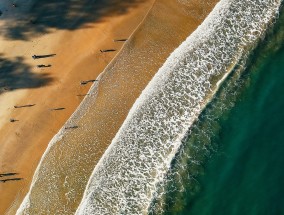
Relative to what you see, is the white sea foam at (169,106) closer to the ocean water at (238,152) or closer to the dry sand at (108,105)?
the dry sand at (108,105)

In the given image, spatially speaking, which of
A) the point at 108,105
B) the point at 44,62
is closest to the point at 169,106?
the point at 108,105

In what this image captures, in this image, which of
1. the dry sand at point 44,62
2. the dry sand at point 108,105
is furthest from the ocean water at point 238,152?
the dry sand at point 44,62

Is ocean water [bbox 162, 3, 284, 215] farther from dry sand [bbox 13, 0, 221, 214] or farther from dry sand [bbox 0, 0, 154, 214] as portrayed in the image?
dry sand [bbox 0, 0, 154, 214]

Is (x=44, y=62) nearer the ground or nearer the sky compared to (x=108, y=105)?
nearer the sky

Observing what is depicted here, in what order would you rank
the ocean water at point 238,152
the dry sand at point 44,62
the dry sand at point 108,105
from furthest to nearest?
the dry sand at point 44,62 < the dry sand at point 108,105 < the ocean water at point 238,152

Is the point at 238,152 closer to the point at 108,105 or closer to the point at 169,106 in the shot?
the point at 169,106
